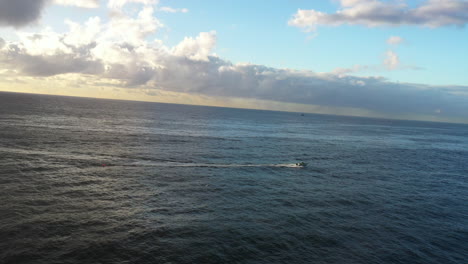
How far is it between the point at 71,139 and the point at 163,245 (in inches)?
3160

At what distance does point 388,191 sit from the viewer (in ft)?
215

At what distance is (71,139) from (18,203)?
60.7 meters

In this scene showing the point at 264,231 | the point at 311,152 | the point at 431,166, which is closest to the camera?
the point at 264,231

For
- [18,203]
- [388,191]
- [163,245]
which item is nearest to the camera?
[163,245]

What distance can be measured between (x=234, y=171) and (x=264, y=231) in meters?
33.2

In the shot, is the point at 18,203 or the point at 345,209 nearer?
the point at 18,203

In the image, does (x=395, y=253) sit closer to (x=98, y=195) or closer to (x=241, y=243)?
(x=241, y=243)

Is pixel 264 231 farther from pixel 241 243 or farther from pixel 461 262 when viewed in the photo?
pixel 461 262

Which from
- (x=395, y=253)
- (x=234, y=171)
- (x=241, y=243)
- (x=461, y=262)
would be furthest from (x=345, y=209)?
(x=234, y=171)

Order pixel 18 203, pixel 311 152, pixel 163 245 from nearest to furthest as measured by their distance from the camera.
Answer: pixel 163 245 < pixel 18 203 < pixel 311 152

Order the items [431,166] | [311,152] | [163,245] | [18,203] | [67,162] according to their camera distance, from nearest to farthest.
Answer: [163,245] < [18,203] < [67,162] < [431,166] < [311,152]

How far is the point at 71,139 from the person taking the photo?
100562 millimetres

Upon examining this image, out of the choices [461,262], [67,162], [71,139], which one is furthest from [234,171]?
[71,139]

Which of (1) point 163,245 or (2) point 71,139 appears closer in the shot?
(1) point 163,245
